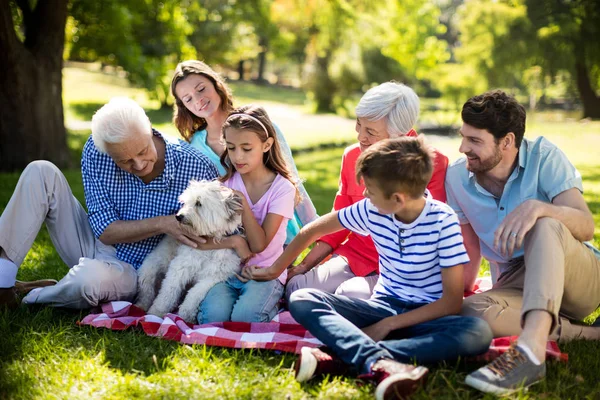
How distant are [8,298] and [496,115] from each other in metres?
3.04

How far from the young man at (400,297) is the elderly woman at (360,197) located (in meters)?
0.48

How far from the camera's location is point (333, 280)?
396cm

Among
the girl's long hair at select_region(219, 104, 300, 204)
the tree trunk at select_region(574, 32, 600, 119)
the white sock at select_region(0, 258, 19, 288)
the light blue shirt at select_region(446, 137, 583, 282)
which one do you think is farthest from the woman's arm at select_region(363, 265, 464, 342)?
the tree trunk at select_region(574, 32, 600, 119)

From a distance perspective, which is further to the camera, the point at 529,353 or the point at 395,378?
the point at 529,353

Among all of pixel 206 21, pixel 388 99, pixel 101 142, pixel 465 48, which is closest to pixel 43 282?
pixel 101 142

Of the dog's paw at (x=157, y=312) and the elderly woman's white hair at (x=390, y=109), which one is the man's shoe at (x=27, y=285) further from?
the elderly woman's white hair at (x=390, y=109)

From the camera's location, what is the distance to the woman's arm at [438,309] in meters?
3.00

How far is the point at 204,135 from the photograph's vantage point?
4680 mm

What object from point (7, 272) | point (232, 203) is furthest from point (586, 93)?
point (7, 272)

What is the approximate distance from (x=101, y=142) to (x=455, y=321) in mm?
2253

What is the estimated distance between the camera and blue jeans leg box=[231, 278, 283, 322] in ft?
11.9

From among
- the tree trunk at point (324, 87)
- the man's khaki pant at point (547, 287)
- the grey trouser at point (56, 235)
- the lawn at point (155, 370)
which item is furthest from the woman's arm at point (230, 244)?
the tree trunk at point (324, 87)

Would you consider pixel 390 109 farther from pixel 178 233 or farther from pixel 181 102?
pixel 181 102

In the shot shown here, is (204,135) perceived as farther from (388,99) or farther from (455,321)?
(455,321)
